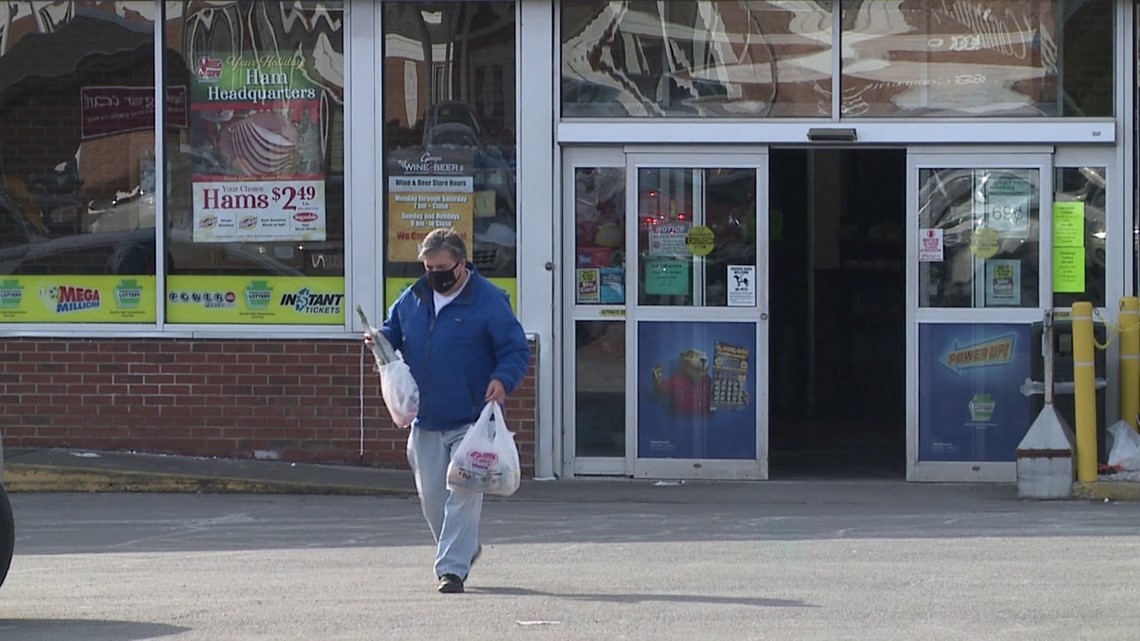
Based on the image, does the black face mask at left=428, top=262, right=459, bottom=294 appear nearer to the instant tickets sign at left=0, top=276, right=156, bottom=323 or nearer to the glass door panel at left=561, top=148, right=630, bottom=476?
the glass door panel at left=561, top=148, right=630, bottom=476

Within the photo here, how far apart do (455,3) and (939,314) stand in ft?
13.0

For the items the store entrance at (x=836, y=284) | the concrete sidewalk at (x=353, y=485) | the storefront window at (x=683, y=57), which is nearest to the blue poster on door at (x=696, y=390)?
the concrete sidewalk at (x=353, y=485)

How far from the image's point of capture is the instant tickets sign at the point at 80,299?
1193 cm

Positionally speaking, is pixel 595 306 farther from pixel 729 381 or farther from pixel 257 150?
pixel 257 150

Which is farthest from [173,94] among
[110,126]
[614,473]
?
[614,473]

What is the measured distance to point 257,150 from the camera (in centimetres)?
1185

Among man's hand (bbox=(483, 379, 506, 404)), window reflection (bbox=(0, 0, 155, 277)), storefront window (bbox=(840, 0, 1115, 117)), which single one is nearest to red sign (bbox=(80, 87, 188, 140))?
window reflection (bbox=(0, 0, 155, 277))

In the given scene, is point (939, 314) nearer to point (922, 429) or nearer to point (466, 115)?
point (922, 429)

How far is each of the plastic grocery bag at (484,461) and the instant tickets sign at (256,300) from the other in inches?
170

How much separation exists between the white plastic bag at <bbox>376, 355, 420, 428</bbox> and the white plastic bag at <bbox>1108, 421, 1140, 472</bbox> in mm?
5260

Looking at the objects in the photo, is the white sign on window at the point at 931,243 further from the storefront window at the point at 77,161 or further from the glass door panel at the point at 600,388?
the storefront window at the point at 77,161

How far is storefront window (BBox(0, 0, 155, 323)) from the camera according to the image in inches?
468

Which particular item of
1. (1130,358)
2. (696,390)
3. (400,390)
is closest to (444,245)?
(400,390)

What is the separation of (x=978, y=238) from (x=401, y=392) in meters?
5.34
